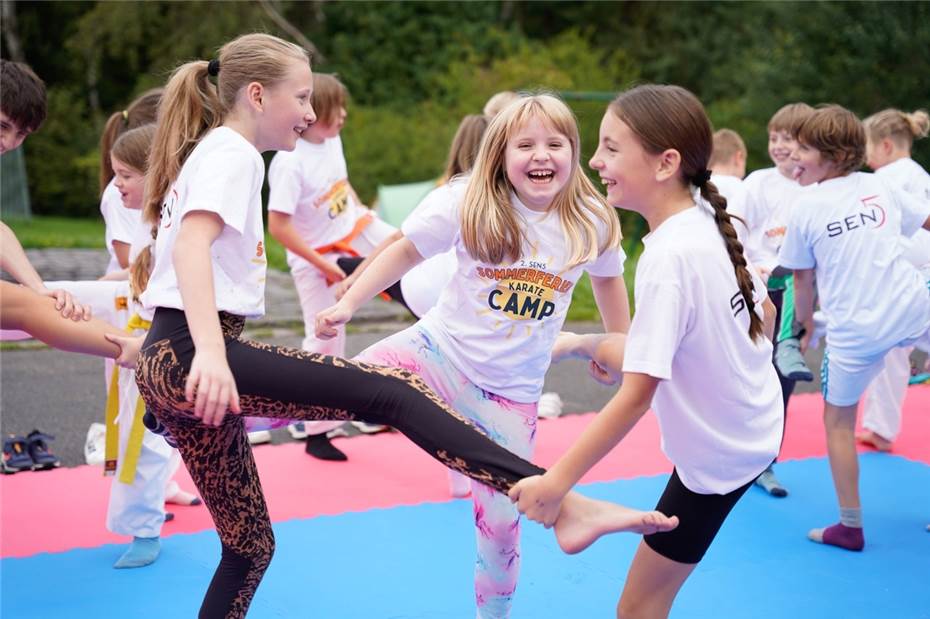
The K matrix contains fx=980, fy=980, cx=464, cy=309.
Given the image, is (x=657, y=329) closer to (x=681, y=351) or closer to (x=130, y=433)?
(x=681, y=351)

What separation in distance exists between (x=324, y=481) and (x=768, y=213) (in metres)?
2.89

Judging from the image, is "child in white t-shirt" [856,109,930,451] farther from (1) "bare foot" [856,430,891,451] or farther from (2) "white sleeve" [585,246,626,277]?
(2) "white sleeve" [585,246,626,277]

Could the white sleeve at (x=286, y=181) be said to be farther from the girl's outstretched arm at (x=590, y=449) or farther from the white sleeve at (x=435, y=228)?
the girl's outstretched arm at (x=590, y=449)

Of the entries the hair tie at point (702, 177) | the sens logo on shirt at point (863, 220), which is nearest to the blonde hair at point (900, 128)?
the sens logo on shirt at point (863, 220)

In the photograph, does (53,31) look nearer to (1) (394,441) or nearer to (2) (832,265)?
(1) (394,441)

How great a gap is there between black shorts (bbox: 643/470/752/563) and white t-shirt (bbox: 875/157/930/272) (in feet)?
9.05

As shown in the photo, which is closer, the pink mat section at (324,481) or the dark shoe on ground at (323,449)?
the pink mat section at (324,481)

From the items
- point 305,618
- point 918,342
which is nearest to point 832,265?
point 918,342

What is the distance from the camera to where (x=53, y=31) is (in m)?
23.5

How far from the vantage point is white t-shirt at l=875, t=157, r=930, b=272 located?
509 cm

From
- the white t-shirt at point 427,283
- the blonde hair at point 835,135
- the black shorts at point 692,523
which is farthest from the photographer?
the white t-shirt at point 427,283

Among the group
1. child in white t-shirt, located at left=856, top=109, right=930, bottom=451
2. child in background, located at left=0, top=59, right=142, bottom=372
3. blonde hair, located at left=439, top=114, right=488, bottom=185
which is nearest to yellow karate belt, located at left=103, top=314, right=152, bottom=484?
child in background, located at left=0, top=59, right=142, bottom=372

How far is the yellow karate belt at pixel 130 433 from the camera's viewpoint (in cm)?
384

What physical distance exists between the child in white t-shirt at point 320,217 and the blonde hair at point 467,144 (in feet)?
2.64
